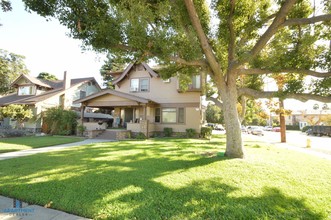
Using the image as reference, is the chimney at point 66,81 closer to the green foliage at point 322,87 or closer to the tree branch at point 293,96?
the tree branch at point 293,96

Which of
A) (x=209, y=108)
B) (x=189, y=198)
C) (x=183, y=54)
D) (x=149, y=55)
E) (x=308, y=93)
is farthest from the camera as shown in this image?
(x=209, y=108)

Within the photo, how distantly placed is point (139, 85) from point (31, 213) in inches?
722

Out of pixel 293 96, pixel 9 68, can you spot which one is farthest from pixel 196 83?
pixel 9 68

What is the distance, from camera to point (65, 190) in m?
4.55

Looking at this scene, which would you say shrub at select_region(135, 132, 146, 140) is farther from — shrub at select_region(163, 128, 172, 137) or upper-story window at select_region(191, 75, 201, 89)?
upper-story window at select_region(191, 75, 201, 89)

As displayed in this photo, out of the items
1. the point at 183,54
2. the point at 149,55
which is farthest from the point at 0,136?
the point at 183,54

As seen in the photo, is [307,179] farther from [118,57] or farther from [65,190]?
[118,57]

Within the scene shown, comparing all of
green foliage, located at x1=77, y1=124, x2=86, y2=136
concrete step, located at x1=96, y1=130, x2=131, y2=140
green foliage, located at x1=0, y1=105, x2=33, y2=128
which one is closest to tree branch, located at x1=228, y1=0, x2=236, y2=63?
concrete step, located at x1=96, y1=130, x2=131, y2=140

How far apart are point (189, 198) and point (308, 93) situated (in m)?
7.11

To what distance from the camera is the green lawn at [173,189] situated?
3666 millimetres

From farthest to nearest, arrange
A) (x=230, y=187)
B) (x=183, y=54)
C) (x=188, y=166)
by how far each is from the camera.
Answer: (x=183, y=54) → (x=188, y=166) → (x=230, y=187)

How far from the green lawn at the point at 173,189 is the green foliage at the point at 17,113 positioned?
1472 cm

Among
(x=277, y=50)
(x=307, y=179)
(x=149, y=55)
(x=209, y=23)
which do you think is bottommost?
(x=307, y=179)

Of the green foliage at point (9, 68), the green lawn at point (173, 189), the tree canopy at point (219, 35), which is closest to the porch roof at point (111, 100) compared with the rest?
the tree canopy at point (219, 35)
